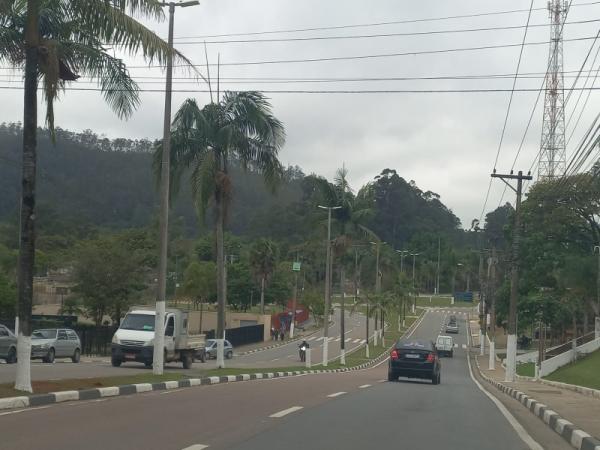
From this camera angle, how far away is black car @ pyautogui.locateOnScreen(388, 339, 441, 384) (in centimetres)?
2838

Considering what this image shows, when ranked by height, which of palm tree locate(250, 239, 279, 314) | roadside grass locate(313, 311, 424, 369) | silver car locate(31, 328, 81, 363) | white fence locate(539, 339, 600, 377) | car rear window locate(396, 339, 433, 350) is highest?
palm tree locate(250, 239, 279, 314)

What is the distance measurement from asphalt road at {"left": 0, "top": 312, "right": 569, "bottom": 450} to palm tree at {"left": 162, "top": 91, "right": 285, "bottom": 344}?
510 inches

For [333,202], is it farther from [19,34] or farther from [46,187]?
[46,187]

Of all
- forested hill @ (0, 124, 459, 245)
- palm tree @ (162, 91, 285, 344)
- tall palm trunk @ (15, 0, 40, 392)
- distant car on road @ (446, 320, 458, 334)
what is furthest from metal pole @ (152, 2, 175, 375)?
distant car on road @ (446, 320, 458, 334)

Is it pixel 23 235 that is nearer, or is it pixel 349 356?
pixel 23 235

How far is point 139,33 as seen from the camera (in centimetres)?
1612

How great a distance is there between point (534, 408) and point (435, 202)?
6160 inches

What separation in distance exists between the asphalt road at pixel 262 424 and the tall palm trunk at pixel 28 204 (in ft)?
5.24

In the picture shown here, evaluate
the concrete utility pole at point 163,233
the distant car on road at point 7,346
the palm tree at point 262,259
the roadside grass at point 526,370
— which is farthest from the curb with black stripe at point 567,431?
the palm tree at point 262,259

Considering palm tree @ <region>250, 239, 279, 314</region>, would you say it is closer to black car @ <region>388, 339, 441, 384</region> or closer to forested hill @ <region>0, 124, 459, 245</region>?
forested hill @ <region>0, 124, 459, 245</region>

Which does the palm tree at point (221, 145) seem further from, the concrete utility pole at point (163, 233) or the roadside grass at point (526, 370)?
the roadside grass at point (526, 370)

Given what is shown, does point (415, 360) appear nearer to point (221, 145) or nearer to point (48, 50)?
point (221, 145)

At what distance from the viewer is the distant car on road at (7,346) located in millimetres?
30944

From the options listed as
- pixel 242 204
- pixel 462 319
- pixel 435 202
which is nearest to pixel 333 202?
pixel 462 319
